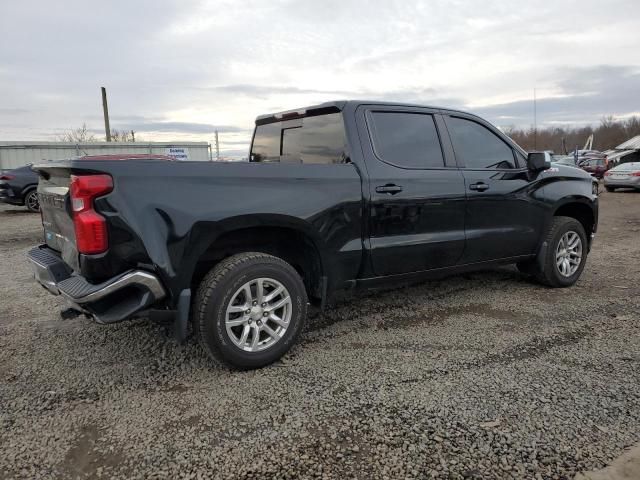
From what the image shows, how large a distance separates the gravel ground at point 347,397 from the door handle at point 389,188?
3.77 feet

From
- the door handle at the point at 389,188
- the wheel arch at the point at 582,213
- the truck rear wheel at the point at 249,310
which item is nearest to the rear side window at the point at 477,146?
the door handle at the point at 389,188

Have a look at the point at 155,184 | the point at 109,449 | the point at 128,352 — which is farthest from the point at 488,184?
the point at 109,449

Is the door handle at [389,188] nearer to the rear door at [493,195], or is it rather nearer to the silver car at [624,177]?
the rear door at [493,195]

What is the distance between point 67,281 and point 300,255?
160cm

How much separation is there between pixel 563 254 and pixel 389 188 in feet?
8.39

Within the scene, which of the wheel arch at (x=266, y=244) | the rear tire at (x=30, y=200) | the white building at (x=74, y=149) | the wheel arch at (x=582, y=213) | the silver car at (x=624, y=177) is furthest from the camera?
the white building at (x=74, y=149)

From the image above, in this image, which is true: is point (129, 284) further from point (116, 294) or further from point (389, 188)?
point (389, 188)

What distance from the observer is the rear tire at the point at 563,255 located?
5.03 m

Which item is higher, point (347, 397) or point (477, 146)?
point (477, 146)

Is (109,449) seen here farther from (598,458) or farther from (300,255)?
(598,458)

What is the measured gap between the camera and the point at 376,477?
2188 mm

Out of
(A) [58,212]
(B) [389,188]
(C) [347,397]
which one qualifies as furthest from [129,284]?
(B) [389,188]

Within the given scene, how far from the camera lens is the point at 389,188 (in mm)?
3771

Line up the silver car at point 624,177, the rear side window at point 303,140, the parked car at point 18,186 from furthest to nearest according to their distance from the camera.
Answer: the silver car at point 624,177
the parked car at point 18,186
the rear side window at point 303,140
